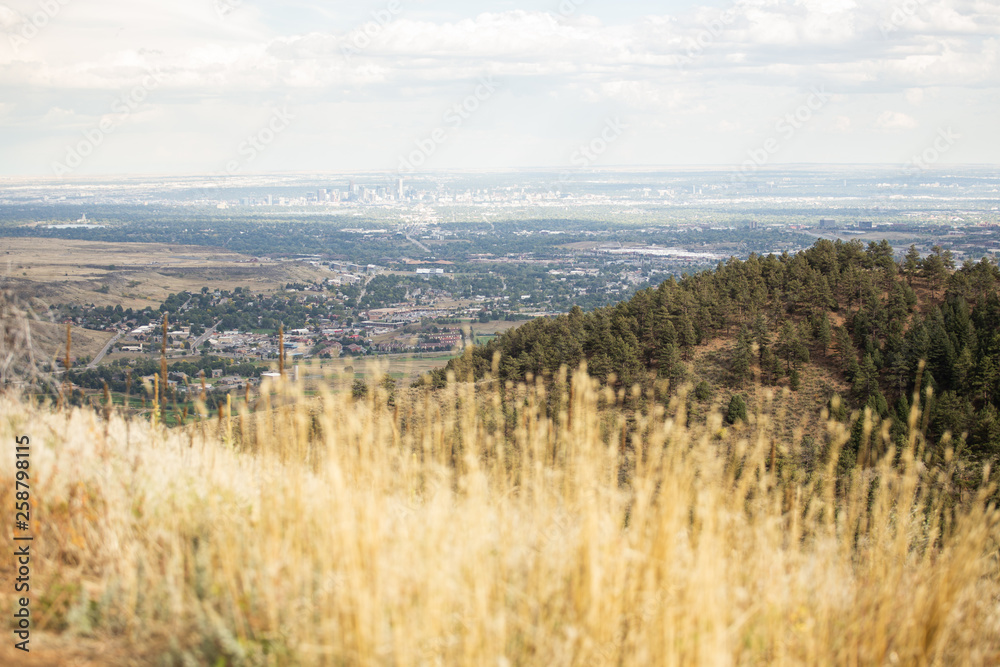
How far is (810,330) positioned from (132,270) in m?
76.4

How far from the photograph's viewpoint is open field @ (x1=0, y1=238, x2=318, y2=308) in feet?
202

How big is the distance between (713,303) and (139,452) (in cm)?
2036

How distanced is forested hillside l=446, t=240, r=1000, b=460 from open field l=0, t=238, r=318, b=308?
4300 cm

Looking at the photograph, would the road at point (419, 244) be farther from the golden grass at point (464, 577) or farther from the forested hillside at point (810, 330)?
the golden grass at point (464, 577)

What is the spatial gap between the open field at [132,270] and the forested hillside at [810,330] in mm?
Result: 43003

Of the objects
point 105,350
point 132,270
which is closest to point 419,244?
point 132,270

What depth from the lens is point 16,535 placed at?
11.8 ft

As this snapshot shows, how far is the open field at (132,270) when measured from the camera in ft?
202

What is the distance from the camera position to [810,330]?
21.3m

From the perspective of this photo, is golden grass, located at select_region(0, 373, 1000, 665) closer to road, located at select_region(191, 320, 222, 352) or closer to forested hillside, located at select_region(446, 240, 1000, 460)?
forested hillside, located at select_region(446, 240, 1000, 460)

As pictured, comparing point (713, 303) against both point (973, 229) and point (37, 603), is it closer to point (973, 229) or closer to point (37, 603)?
point (37, 603)

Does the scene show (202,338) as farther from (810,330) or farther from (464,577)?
(464,577)

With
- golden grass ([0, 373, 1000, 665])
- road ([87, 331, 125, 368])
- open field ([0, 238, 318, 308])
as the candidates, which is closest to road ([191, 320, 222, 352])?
road ([87, 331, 125, 368])

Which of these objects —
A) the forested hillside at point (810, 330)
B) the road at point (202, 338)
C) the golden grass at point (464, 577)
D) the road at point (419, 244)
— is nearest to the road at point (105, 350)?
the road at point (202, 338)
